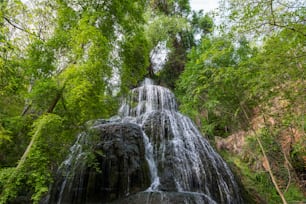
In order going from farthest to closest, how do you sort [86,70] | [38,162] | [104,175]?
[104,175]
[86,70]
[38,162]

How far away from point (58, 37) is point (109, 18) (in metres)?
1.19

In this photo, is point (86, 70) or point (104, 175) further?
point (104, 175)

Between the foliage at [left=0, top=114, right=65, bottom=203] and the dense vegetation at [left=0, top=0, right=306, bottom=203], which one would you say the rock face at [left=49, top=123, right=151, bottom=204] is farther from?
the foliage at [left=0, top=114, right=65, bottom=203]

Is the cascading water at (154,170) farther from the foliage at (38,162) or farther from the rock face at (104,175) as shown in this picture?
the foliage at (38,162)

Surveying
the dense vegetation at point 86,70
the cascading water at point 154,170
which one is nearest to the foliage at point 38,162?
the dense vegetation at point 86,70

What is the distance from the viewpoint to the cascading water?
18.3 feet

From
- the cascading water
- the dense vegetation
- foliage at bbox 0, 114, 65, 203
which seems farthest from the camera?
the cascading water

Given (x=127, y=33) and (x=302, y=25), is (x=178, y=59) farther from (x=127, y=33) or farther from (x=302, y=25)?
(x=302, y=25)

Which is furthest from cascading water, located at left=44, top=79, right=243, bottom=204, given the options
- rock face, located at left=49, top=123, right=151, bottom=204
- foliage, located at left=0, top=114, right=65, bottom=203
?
foliage, located at left=0, top=114, right=65, bottom=203

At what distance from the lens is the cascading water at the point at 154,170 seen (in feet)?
18.3

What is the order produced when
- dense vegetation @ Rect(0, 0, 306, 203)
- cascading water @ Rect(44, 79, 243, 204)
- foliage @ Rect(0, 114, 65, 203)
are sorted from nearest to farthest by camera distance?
1. foliage @ Rect(0, 114, 65, 203)
2. dense vegetation @ Rect(0, 0, 306, 203)
3. cascading water @ Rect(44, 79, 243, 204)

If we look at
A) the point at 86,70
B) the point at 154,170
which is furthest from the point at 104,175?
the point at 86,70

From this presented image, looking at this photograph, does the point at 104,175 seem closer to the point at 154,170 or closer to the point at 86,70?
the point at 154,170

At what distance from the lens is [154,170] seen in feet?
21.3
